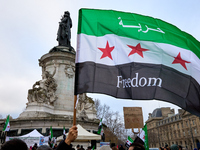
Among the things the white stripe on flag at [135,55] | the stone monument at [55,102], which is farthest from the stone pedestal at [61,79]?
the white stripe on flag at [135,55]

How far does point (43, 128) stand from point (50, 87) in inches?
168

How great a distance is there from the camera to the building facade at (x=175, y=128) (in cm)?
6438

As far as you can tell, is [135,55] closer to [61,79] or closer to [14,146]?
[14,146]

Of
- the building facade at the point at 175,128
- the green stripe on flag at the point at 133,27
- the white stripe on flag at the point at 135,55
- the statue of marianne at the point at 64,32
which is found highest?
the statue of marianne at the point at 64,32

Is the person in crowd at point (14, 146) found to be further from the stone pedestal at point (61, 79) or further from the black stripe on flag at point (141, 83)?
the stone pedestal at point (61, 79)

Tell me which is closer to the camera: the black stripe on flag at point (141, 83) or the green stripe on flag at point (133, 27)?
the black stripe on flag at point (141, 83)

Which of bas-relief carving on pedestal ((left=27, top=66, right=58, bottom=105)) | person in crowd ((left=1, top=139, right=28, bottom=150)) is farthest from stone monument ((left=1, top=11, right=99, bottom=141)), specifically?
person in crowd ((left=1, top=139, right=28, bottom=150))

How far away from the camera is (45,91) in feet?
57.5

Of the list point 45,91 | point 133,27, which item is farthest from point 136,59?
point 45,91

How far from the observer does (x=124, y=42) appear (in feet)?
14.7

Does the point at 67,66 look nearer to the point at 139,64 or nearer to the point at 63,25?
the point at 63,25

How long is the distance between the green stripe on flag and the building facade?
178ft

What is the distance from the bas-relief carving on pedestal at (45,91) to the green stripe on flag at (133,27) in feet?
45.5

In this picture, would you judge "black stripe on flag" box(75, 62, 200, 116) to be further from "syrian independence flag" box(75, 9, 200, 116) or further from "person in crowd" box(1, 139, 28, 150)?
"person in crowd" box(1, 139, 28, 150)
